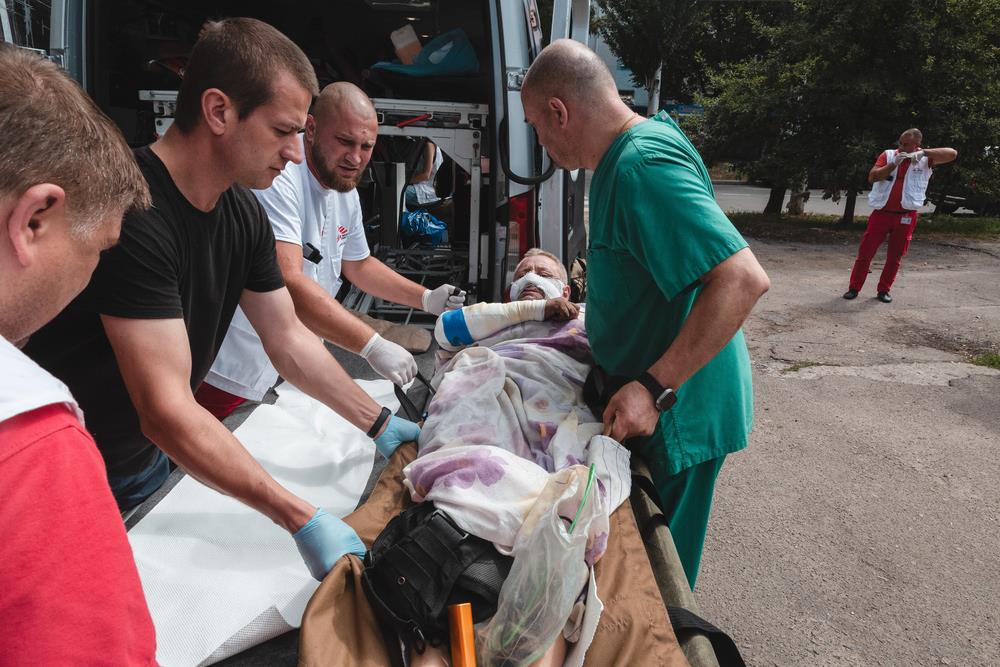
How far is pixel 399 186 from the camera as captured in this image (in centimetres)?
543

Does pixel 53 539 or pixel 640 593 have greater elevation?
pixel 53 539

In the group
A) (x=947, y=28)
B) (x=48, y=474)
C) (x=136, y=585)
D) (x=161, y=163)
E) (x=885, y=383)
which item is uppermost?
(x=947, y=28)

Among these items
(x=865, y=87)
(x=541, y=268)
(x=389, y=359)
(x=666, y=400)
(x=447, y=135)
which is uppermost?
(x=865, y=87)

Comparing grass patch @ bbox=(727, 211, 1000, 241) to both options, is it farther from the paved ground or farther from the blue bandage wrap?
the blue bandage wrap

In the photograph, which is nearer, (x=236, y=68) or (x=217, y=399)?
(x=236, y=68)

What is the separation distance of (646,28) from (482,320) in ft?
76.2

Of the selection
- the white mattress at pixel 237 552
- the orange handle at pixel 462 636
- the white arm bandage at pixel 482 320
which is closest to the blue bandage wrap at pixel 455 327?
the white arm bandage at pixel 482 320

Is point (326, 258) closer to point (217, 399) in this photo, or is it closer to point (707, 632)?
point (217, 399)

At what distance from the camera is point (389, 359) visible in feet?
7.65

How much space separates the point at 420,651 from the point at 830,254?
1019 cm

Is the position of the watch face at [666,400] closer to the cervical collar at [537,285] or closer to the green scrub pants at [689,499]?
the green scrub pants at [689,499]

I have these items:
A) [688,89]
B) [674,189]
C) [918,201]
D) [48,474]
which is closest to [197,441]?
[48,474]

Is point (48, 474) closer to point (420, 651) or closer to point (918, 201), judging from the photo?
point (420, 651)

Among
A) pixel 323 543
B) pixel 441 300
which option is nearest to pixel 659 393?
pixel 323 543
